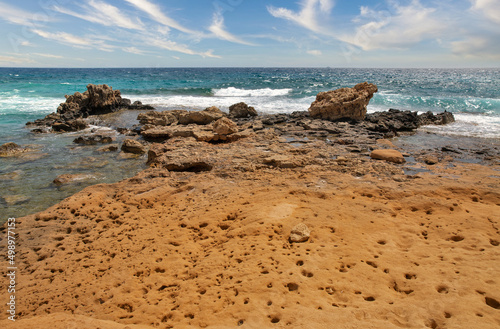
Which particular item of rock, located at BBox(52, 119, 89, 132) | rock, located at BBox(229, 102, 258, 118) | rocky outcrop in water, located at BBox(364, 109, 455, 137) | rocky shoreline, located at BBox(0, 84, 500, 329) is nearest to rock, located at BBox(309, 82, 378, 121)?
rocky outcrop in water, located at BBox(364, 109, 455, 137)

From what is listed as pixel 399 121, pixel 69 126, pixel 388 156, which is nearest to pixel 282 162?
pixel 388 156

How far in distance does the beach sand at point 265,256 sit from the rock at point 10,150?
221 inches

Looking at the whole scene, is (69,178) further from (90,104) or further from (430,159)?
(90,104)

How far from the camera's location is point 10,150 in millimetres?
10008

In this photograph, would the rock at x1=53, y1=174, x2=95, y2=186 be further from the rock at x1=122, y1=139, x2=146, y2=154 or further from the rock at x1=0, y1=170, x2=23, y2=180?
the rock at x1=122, y1=139, x2=146, y2=154

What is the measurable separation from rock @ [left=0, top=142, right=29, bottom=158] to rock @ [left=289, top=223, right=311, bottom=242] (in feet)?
33.8

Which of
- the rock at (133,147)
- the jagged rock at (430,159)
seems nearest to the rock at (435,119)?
the jagged rock at (430,159)

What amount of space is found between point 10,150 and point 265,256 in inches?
419

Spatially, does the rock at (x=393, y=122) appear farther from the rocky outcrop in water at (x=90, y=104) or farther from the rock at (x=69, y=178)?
the rocky outcrop in water at (x=90, y=104)

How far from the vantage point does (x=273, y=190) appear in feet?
20.7

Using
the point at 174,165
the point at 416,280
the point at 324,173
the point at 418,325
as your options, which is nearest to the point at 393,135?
the point at 324,173

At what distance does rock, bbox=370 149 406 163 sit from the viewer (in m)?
8.46

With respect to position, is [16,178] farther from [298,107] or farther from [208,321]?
[298,107]

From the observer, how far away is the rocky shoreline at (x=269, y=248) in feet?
10.3
